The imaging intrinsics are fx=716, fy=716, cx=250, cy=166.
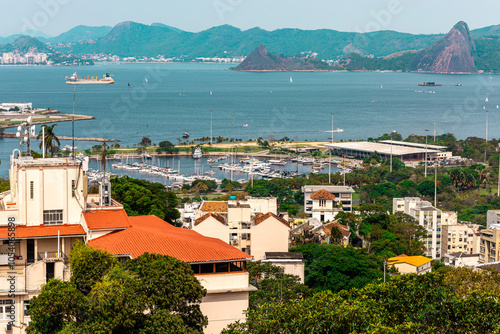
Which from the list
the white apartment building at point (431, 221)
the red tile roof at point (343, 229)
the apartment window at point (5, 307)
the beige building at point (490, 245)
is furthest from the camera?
the white apartment building at point (431, 221)

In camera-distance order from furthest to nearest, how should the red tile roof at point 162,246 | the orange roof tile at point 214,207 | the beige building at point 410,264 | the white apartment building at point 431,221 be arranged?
1. the white apartment building at point 431,221
2. the orange roof tile at point 214,207
3. the beige building at point 410,264
4. the red tile roof at point 162,246

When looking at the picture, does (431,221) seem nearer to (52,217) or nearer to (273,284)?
(273,284)

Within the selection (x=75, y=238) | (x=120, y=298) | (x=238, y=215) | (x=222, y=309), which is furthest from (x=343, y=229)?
(x=120, y=298)

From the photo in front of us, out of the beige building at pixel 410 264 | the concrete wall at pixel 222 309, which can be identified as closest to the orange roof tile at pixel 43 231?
the concrete wall at pixel 222 309

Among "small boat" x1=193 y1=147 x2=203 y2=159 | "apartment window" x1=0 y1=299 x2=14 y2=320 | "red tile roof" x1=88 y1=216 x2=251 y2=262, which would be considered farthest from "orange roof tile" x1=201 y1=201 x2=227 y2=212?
"small boat" x1=193 y1=147 x2=203 y2=159

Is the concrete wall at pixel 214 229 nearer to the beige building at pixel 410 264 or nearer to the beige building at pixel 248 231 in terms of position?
the beige building at pixel 248 231

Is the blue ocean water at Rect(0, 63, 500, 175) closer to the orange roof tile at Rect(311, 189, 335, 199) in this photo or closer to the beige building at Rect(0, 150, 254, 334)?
the orange roof tile at Rect(311, 189, 335, 199)

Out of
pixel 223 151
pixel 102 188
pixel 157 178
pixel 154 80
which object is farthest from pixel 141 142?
pixel 154 80

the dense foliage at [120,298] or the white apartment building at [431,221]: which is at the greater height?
the dense foliage at [120,298]
